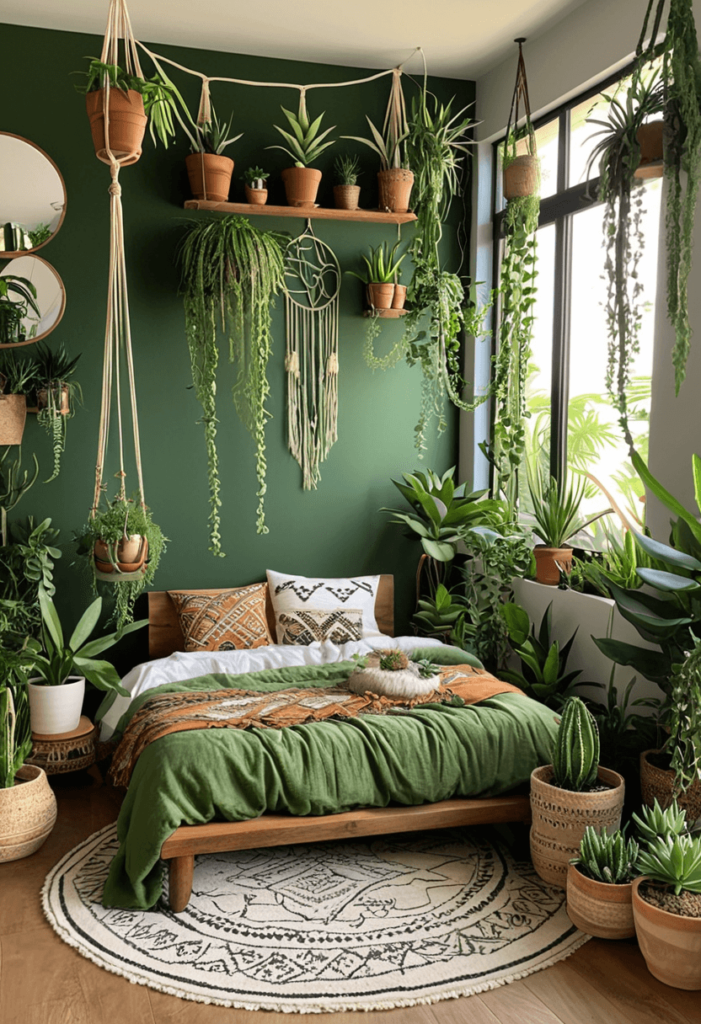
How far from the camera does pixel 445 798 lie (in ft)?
10.6

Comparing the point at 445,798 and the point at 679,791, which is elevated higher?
the point at 679,791

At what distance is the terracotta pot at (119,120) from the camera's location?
314 cm

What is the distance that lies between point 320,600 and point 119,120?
242 centimetres

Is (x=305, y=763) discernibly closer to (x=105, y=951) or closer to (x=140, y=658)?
(x=105, y=951)

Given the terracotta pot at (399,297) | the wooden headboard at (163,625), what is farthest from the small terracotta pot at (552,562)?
the wooden headboard at (163,625)

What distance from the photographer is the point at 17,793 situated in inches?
127

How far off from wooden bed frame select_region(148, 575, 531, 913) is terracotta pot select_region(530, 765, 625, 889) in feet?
0.57

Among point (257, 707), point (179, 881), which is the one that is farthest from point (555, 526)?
point (179, 881)

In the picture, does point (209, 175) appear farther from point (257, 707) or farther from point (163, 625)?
point (257, 707)

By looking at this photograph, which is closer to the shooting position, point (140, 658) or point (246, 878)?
point (246, 878)

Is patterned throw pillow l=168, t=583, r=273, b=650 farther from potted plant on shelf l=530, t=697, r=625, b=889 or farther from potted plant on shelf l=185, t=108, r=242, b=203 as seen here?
potted plant on shelf l=185, t=108, r=242, b=203

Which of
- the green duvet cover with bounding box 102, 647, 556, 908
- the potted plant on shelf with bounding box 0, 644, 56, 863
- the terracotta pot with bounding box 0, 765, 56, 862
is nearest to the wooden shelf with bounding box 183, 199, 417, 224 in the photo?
the potted plant on shelf with bounding box 0, 644, 56, 863

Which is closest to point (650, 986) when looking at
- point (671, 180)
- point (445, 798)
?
point (445, 798)

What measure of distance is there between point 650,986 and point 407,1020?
0.71 metres
